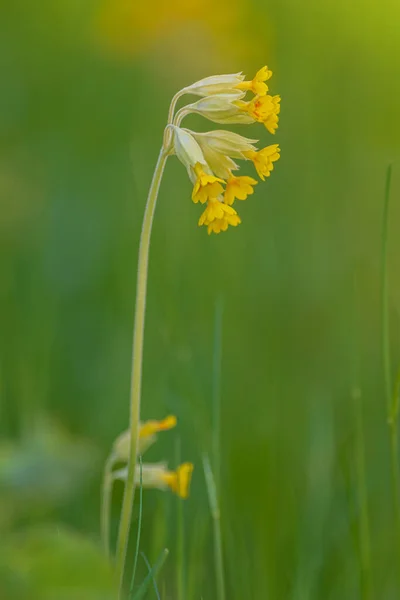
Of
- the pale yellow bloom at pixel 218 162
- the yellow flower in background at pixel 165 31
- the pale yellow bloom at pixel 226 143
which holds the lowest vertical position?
the pale yellow bloom at pixel 218 162

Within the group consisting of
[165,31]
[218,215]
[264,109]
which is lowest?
[218,215]

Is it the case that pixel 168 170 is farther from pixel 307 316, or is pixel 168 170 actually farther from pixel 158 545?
pixel 158 545

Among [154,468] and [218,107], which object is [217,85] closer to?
[218,107]

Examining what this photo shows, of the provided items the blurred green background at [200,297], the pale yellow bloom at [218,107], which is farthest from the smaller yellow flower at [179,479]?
the pale yellow bloom at [218,107]

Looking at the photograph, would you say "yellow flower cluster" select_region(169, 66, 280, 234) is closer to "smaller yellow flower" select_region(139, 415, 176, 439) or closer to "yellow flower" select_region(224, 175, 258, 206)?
"yellow flower" select_region(224, 175, 258, 206)

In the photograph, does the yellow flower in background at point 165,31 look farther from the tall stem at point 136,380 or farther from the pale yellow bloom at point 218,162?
the tall stem at point 136,380

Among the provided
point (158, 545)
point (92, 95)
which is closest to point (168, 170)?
point (92, 95)

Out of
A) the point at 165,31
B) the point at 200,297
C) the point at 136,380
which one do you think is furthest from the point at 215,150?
the point at 165,31
